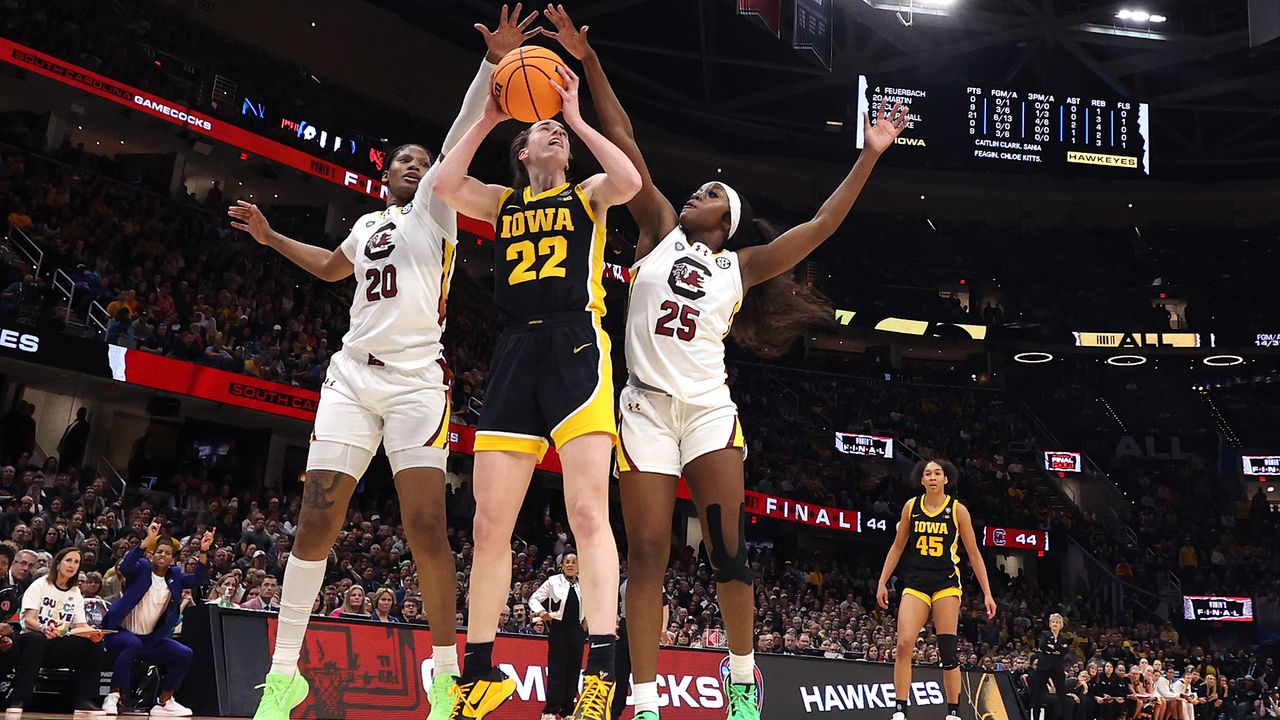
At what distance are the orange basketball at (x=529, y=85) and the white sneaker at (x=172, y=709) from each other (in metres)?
4.94

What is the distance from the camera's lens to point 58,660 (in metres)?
8.33

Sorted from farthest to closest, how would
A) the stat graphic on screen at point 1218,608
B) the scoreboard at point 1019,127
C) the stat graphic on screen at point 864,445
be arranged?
the stat graphic on screen at point 864,445
the stat graphic on screen at point 1218,608
the scoreboard at point 1019,127

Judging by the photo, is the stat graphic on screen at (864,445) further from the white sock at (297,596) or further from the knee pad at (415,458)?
the white sock at (297,596)

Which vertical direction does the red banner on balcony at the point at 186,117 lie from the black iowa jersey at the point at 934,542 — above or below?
above

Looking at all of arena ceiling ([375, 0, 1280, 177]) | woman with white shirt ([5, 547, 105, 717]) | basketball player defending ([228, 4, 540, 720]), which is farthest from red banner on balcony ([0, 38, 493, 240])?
basketball player defending ([228, 4, 540, 720])

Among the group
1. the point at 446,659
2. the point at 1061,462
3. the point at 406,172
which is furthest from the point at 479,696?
the point at 1061,462

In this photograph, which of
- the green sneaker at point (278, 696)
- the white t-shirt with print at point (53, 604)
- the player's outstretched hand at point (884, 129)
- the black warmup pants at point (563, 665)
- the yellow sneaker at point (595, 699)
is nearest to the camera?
the yellow sneaker at point (595, 699)

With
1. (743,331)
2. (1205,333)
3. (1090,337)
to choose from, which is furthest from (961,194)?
(743,331)

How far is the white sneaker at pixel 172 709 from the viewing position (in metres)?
7.39

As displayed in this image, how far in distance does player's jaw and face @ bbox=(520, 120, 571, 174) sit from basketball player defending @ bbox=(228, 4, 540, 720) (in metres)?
0.37

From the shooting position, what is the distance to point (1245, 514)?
33312mm

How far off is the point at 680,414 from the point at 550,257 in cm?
101

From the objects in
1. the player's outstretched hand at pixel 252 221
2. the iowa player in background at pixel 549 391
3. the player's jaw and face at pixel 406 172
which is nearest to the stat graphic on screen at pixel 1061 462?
the player's jaw and face at pixel 406 172

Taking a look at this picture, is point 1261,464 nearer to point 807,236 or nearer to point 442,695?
point 807,236
